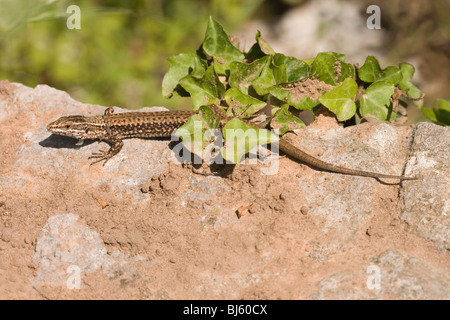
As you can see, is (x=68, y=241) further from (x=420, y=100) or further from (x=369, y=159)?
(x=420, y=100)

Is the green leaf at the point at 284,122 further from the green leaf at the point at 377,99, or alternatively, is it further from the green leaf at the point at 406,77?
the green leaf at the point at 406,77

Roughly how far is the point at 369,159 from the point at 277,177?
0.82 m

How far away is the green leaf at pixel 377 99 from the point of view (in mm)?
4547

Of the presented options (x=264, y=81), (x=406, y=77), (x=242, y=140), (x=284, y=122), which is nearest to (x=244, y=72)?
(x=264, y=81)

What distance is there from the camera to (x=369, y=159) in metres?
4.09

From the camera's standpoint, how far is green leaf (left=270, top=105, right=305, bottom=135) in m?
4.39

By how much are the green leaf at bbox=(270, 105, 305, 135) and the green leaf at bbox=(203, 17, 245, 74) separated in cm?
79

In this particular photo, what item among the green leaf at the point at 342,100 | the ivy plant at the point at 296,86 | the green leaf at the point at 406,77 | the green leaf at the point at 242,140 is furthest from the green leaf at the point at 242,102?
the green leaf at the point at 406,77

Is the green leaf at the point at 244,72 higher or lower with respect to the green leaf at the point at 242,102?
higher

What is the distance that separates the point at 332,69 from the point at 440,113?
1.37 m

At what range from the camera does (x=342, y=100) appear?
14.6 ft

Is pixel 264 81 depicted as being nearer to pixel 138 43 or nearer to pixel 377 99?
pixel 377 99

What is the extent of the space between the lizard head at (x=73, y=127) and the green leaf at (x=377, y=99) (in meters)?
2.76

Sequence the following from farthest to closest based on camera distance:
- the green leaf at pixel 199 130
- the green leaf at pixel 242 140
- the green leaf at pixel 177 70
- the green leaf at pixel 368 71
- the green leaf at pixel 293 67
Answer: the green leaf at pixel 177 70, the green leaf at pixel 368 71, the green leaf at pixel 293 67, the green leaf at pixel 199 130, the green leaf at pixel 242 140
